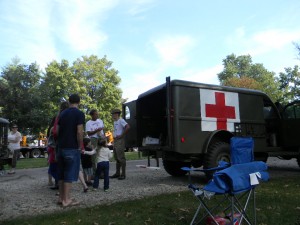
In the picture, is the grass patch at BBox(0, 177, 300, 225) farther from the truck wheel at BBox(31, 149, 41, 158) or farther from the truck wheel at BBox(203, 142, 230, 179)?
the truck wheel at BBox(31, 149, 41, 158)

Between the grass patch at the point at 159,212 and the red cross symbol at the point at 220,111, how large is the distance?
90.2 inches

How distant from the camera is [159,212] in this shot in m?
5.03

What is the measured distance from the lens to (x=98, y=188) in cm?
735

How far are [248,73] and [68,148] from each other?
225ft

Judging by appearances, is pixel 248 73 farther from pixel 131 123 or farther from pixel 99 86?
pixel 131 123

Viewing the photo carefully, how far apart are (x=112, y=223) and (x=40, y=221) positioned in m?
1.01

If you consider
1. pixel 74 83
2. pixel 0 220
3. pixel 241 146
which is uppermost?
pixel 74 83

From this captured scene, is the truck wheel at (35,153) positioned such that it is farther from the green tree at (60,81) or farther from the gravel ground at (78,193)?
the gravel ground at (78,193)

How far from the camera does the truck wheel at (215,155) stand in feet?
25.2

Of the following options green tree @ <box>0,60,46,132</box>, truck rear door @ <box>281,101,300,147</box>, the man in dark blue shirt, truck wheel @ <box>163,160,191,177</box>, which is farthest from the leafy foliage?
the man in dark blue shirt

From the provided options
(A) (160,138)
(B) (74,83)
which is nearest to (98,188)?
(A) (160,138)

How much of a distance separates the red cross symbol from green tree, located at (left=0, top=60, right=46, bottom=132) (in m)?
23.2

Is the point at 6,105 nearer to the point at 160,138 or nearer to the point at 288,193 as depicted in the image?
the point at 160,138

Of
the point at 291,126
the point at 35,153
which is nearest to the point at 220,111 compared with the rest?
the point at 291,126
